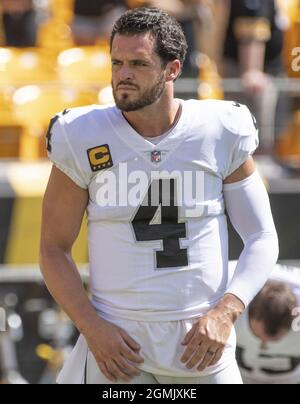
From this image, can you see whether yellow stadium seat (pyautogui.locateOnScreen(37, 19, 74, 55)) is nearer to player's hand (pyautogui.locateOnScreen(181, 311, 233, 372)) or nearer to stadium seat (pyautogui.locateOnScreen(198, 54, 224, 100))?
stadium seat (pyautogui.locateOnScreen(198, 54, 224, 100))

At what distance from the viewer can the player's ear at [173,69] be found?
2911 millimetres

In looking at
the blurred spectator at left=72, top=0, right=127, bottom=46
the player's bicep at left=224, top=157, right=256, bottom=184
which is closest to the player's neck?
the player's bicep at left=224, top=157, right=256, bottom=184

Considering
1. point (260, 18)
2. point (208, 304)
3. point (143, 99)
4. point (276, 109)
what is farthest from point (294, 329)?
point (260, 18)

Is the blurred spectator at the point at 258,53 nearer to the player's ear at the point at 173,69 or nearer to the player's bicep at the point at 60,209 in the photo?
the player's ear at the point at 173,69

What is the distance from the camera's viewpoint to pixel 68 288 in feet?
9.39

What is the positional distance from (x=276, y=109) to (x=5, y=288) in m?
2.02

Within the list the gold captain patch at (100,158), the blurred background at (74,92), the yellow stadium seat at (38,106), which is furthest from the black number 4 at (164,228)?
the yellow stadium seat at (38,106)

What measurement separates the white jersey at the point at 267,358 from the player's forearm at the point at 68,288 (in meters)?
1.25

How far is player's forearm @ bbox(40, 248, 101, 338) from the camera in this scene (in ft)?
9.30

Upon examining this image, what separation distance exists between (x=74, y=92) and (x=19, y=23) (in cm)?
87

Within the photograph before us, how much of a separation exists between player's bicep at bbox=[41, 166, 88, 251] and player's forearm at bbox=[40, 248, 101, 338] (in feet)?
0.12

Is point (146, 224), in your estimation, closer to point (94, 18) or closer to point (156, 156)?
point (156, 156)

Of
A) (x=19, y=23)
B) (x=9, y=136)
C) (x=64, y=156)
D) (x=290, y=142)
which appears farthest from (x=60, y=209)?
(x=19, y=23)

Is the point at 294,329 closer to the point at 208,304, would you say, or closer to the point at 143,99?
the point at 208,304
